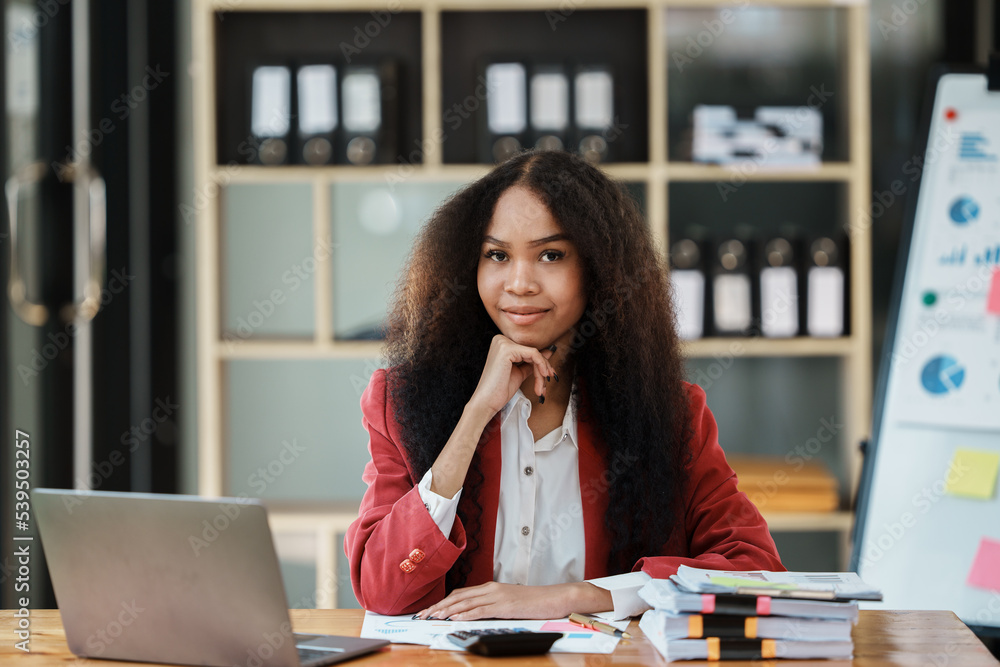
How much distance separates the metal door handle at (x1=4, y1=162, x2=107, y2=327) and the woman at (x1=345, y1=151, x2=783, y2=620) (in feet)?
4.00

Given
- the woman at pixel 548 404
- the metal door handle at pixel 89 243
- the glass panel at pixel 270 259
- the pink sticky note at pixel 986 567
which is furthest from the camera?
the glass panel at pixel 270 259

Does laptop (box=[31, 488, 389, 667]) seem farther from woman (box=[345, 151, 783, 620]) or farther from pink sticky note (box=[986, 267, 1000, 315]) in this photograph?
pink sticky note (box=[986, 267, 1000, 315])

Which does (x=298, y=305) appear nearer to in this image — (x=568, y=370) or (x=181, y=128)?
(x=181, y=128)

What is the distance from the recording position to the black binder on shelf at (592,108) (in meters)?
2.92

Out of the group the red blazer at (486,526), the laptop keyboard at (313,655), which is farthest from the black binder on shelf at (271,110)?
the laptop keyboard at (313,655)

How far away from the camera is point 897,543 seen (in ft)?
7.83

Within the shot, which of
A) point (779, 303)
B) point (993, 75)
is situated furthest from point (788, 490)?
point (993, 75)

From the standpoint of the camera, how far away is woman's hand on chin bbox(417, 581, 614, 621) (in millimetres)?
1319

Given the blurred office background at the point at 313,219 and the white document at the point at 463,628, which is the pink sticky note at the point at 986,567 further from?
the white document at the point at 463,628

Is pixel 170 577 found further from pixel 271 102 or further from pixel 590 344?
pixel 271 102

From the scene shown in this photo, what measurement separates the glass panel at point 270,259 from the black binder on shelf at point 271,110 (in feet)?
1.15

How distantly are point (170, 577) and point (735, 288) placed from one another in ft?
7.26

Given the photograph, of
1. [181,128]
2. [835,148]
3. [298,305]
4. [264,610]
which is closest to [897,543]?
[835,148]

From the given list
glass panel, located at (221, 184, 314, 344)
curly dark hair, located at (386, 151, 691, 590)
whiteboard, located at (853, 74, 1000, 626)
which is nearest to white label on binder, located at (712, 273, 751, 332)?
whiteboard, located at (853, 74, 1000, 626)
